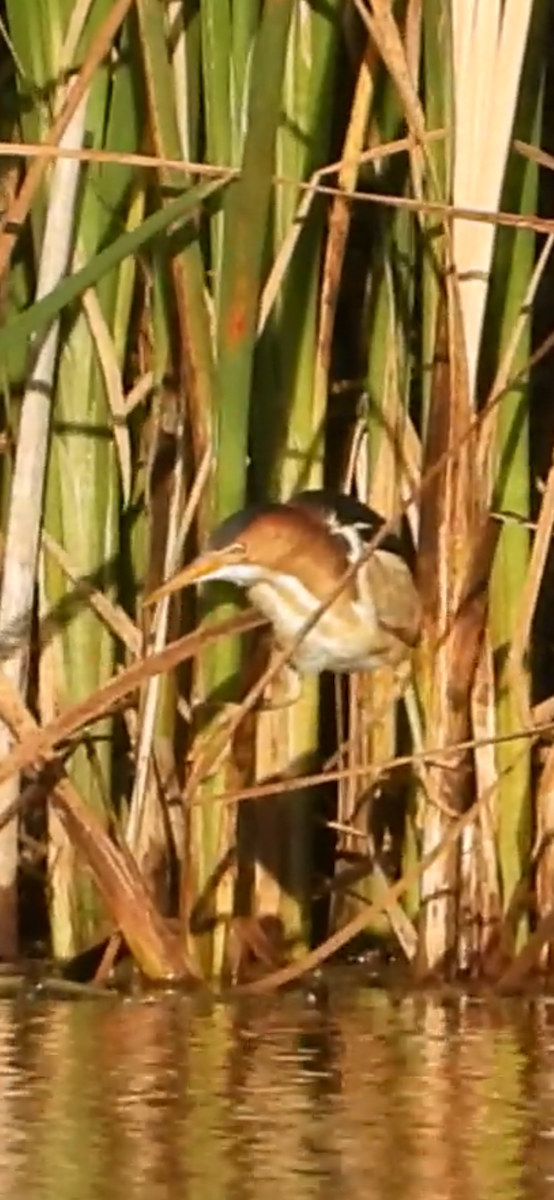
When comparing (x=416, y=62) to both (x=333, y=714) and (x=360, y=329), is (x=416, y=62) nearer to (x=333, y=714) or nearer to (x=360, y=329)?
(x=360, y=329)

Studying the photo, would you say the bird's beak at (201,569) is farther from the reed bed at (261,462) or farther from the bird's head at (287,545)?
the reed bed at (261,462)

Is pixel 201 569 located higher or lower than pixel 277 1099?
higher

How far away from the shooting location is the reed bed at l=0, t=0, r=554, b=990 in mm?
3320

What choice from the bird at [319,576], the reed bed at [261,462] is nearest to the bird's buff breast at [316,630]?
the bird at [319,576]

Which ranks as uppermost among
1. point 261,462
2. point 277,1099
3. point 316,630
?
point 261,462

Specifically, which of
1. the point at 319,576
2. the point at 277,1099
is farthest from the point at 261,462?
the point at 277,1099

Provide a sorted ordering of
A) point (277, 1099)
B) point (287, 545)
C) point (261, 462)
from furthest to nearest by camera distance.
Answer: point (261, 462) → point (287, 545) → point (277, 1099)

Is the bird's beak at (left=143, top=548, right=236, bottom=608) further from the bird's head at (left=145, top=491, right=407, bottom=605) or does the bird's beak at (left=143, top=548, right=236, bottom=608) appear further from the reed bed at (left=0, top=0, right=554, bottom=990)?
the reed bed at (left=0, top=0, right=554, bottom=990)

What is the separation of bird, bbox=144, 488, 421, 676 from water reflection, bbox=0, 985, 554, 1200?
363 millimetres

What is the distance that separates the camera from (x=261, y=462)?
11.3 feet

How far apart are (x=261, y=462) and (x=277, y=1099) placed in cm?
89

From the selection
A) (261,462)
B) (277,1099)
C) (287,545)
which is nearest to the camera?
(277,1099)

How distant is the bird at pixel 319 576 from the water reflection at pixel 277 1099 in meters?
0.36

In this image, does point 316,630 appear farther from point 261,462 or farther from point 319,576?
point 261,462
